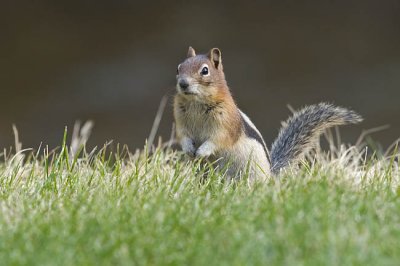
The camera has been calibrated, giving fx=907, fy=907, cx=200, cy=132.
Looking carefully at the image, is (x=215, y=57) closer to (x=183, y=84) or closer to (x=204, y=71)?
(x=204, y=71)

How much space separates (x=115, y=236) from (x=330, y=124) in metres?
2.69

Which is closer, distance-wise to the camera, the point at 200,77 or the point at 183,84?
the point at 183,84

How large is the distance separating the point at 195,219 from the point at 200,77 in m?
1.74

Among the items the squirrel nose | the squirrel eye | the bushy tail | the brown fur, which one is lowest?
the bushy tail

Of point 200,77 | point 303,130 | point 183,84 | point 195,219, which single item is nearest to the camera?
point 195,219

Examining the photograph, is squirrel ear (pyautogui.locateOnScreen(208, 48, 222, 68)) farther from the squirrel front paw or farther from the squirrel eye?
Result: the squirrel front paw

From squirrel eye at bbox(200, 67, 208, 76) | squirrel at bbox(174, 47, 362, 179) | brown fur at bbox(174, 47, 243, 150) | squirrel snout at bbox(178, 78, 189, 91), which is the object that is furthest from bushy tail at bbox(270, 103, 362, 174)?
squirrel snout at bbox(178, 78, 189, 91)

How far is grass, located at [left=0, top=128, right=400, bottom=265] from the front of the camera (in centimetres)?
343

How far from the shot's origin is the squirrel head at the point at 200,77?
538cm

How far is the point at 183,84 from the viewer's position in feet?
17.5

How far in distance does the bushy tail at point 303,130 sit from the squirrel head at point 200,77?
71cm

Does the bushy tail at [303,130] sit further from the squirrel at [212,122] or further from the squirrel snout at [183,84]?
the squirrel snout at [183,84]

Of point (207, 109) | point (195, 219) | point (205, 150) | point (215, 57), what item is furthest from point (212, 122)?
point (195, 219)

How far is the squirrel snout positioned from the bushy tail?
1.03 m
